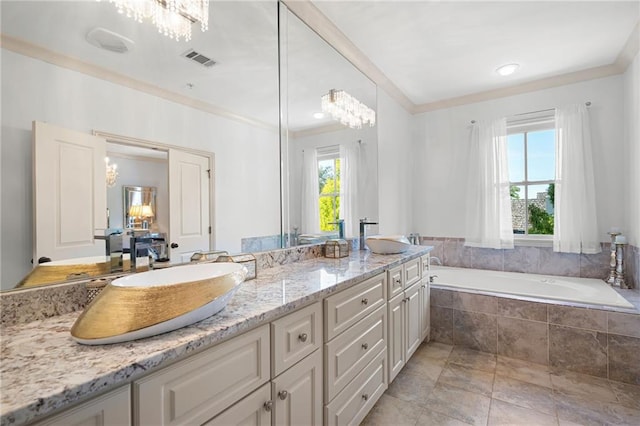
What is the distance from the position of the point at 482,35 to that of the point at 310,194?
72.7 inches

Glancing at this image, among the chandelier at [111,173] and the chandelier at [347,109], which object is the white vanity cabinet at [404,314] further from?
the chandelier at [111,173]

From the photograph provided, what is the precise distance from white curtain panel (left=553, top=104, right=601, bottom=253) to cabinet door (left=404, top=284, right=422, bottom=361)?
1779 mm

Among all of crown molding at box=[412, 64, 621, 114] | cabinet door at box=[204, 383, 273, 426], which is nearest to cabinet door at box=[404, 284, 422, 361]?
cabinet door at box=[204, 383, 273, 426]

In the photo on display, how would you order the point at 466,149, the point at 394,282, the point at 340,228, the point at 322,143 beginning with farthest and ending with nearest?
1. the point at 466,149
2. the point at 340,228
3. the point at 322,143
4. the point at 394,282

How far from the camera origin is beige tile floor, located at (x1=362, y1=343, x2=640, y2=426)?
1.75 meters

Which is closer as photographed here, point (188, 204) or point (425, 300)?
point (188, 204)

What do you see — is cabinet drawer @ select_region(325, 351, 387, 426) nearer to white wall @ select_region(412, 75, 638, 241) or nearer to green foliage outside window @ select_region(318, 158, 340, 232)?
green foliage outside window @ select_region(318, 158, 340, 232)

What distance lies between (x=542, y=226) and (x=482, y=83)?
1.70m

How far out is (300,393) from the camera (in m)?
1.12

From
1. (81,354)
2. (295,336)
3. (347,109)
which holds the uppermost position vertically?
(347,109)

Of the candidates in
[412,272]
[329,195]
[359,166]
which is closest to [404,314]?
[412,272]

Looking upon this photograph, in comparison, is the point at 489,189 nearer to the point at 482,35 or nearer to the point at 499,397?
the point at 482,35

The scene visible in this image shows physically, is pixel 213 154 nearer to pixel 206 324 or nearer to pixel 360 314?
pixel 206 324

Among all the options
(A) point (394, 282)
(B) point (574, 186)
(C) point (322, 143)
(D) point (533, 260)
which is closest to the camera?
(A) point (394, 282)
